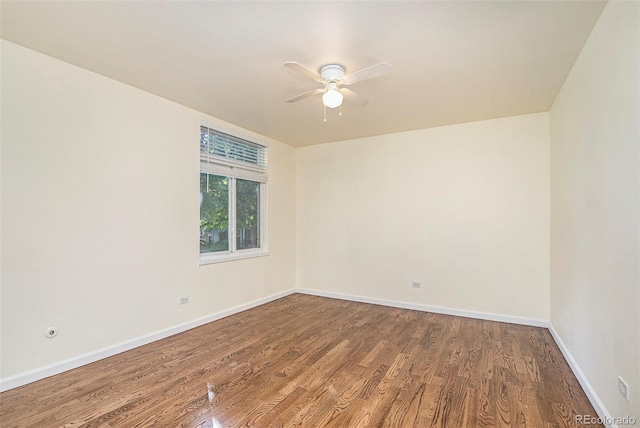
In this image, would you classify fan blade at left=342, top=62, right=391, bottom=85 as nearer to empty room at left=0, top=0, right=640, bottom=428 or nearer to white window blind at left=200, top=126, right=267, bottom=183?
empty room at left=0, top=0, right=640, bottom=428

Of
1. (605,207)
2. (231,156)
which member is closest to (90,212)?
(231,156)

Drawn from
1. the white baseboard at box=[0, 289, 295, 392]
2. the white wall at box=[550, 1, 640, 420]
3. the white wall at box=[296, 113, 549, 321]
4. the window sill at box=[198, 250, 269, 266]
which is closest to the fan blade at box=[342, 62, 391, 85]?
the white wall at box=[550, 1, 640, 420]

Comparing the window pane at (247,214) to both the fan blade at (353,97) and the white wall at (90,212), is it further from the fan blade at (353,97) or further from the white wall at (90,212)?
the fan blade at (353,97)

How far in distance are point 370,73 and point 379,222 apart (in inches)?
109

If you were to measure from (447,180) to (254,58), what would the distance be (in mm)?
3037

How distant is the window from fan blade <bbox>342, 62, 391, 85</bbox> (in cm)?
222

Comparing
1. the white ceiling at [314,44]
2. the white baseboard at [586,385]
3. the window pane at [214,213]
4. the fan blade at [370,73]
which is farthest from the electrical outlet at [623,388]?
the window pane at [214,213]

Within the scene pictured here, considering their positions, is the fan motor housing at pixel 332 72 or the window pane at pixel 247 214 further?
the window pane at pixel 247 214

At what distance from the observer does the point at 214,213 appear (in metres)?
4.09

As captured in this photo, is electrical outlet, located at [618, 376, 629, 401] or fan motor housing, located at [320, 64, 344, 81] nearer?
electrical outlet, located at [618, 376, 629, 401]

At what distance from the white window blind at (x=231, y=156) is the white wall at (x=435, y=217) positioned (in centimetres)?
97

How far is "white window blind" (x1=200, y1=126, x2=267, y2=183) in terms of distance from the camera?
392cm

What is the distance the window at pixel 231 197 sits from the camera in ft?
12.9

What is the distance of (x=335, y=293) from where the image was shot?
515cm
